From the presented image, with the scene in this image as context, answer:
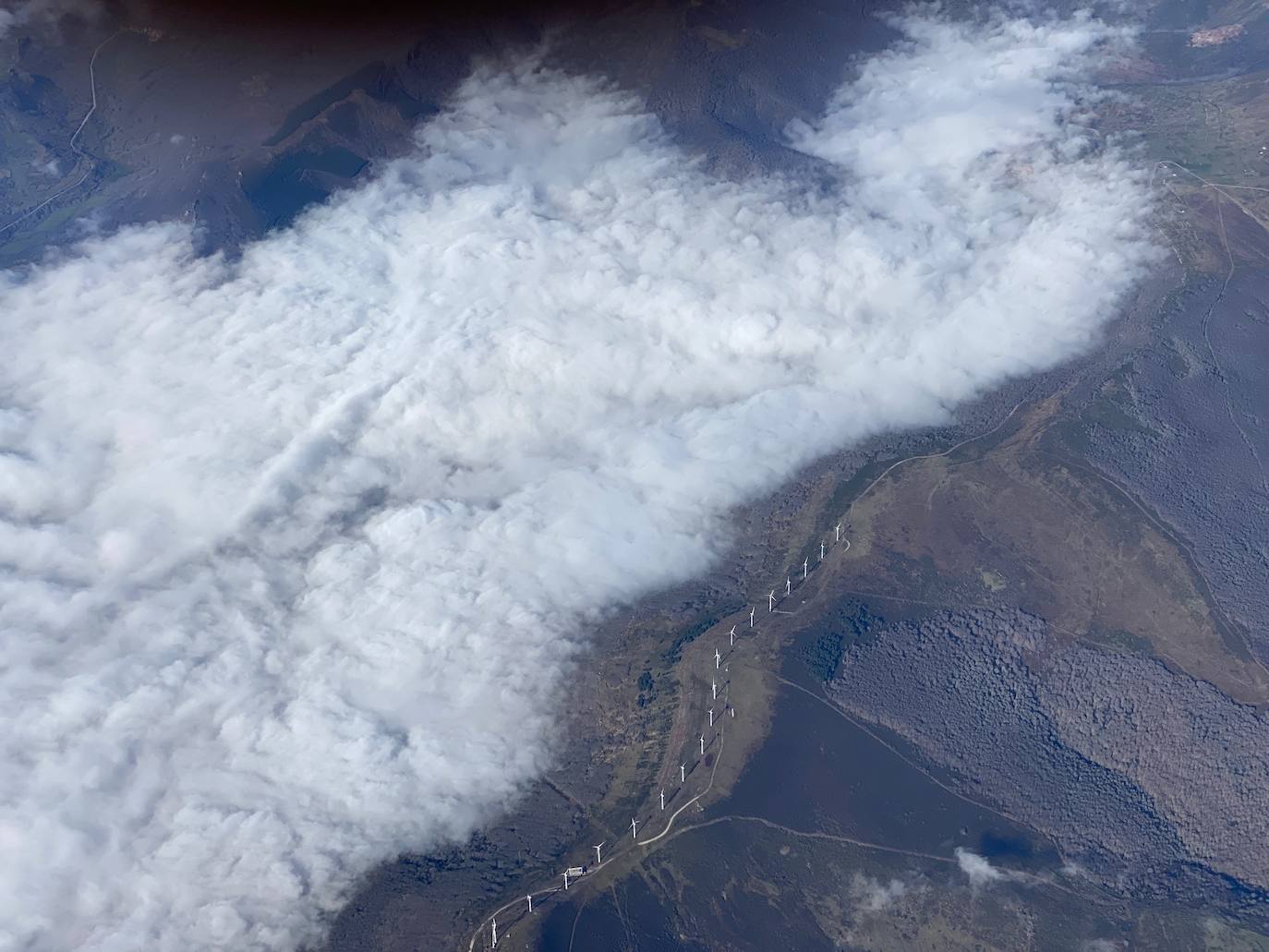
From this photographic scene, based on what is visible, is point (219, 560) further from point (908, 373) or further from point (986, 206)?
point (986, 206)

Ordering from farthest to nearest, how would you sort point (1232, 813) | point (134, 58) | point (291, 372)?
1. point (134, 58)
2. point (291, 372)
3. point (1232, 813)

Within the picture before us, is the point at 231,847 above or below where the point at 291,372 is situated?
below

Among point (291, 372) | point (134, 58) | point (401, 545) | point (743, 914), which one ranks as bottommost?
point (743, 914)

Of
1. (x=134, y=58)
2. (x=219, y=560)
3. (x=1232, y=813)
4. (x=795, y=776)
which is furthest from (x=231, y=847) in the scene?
(x=134, y=58)

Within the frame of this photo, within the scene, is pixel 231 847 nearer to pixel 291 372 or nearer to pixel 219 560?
pixel 219 560

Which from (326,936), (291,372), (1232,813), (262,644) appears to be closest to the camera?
(326,936)

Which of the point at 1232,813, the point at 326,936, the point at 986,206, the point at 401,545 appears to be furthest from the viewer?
the point at 986,206

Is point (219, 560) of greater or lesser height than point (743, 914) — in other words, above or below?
above

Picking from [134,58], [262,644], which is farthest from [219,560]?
[134,58]

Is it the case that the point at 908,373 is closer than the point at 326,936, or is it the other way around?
the point at 326,936
